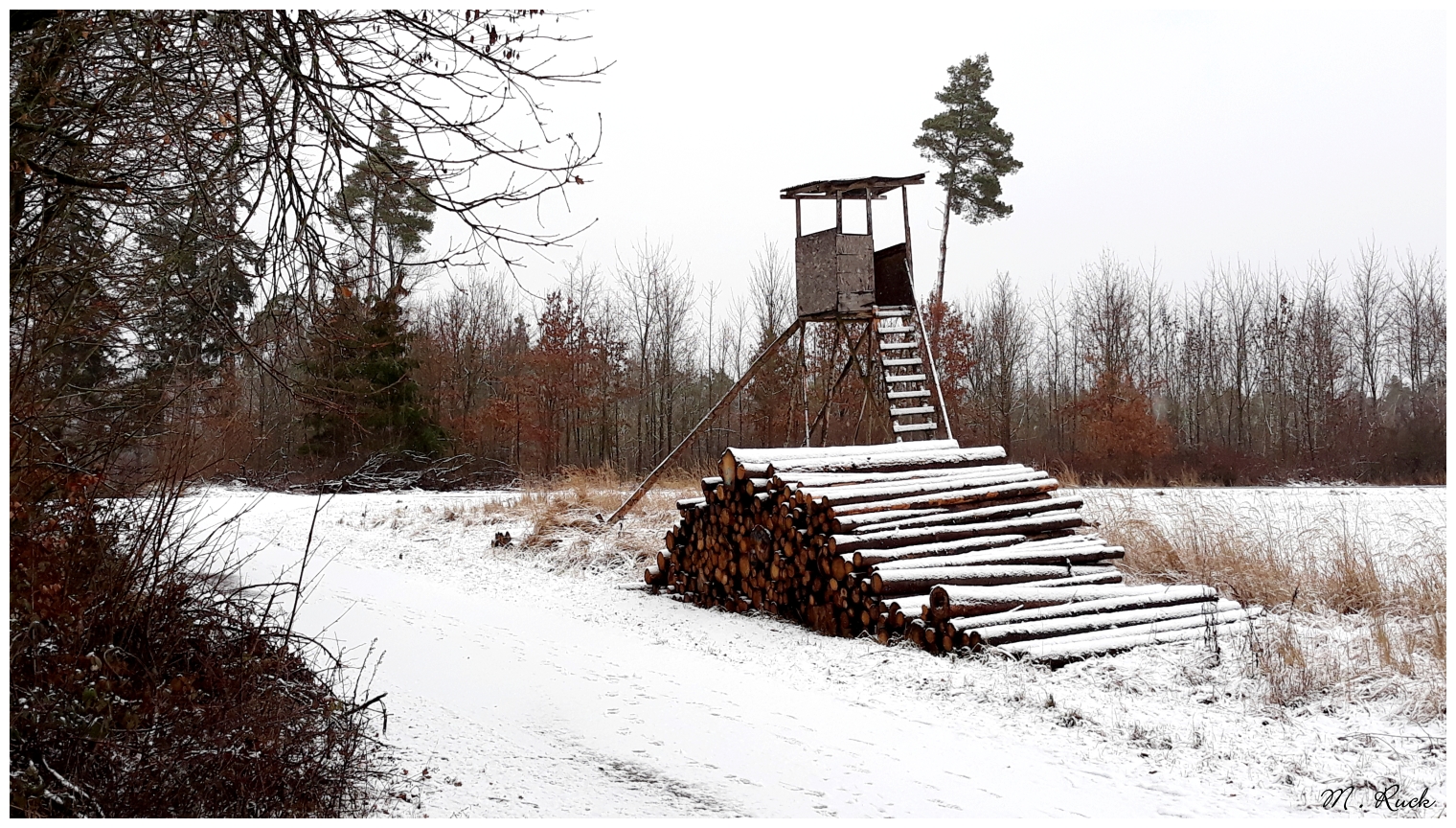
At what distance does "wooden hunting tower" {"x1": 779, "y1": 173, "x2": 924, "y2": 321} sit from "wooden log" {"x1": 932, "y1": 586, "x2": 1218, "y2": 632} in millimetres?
7342

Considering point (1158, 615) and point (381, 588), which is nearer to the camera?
point (1158, 615)

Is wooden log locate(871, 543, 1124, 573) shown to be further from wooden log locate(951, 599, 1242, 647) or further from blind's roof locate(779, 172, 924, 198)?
blind's roof locate(779, 172, 924, 198)

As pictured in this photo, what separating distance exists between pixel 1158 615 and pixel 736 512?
12.3ft

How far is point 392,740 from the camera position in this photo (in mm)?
5059

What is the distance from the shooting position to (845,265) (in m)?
14.8

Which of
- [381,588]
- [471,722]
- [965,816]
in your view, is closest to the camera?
[965,816]

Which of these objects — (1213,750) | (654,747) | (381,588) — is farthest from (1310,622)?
(381,588)

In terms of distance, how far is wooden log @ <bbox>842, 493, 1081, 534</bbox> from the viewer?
8359 mm

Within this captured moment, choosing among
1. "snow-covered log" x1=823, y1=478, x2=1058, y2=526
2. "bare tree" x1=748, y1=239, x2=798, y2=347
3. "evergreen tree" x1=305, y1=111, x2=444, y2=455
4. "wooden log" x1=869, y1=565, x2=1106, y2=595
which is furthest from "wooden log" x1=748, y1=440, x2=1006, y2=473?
"bare tree" x1=748, y1=239, x2=798, y2=347

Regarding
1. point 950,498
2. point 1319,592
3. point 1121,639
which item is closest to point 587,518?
point 950,498

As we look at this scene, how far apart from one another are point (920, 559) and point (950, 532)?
654mm

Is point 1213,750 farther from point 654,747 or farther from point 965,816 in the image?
point 654,747

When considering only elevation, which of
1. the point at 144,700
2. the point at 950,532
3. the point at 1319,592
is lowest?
the point at 1319,592

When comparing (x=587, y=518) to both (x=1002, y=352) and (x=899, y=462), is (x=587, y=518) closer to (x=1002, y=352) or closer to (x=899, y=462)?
(x=899, y=462)
